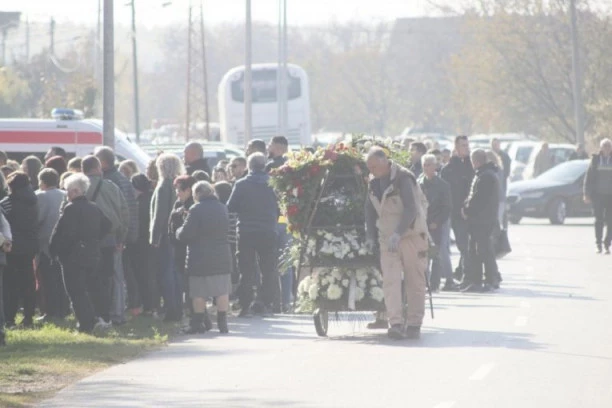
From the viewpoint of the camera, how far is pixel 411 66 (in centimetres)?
12712

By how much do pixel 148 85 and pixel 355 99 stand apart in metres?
48.4

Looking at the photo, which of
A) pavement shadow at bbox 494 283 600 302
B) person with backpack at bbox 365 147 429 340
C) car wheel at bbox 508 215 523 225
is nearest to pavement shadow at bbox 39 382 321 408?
person with backpack at bbox 365 147 429 340

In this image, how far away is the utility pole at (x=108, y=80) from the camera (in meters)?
22.6

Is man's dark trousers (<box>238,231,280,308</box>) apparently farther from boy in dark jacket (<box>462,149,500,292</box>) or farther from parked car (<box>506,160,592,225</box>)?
parked car (<box>506,160,592,225</box>)

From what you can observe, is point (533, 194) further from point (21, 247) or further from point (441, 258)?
point (21, 247)

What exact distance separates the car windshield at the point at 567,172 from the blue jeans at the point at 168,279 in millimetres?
24024

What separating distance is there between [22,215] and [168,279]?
182 centimetres

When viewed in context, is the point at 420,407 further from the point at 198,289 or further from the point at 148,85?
the point at 148,85

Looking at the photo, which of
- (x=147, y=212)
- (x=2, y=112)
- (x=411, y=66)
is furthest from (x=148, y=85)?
(x=147, y=212)

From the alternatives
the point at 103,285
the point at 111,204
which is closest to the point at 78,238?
the point at 111,204

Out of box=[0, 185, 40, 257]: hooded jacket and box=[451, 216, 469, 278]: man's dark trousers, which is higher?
box=[0, 185, 40, 257]: hooded jacket

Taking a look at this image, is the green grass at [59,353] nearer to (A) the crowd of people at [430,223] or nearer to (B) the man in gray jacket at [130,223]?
(B) the man in gray jacket at [130,223]

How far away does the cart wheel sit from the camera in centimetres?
1673

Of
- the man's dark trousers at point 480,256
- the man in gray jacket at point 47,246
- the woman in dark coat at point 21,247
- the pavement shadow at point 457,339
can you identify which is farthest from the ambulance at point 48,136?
the pavement shadow at point 457,339
